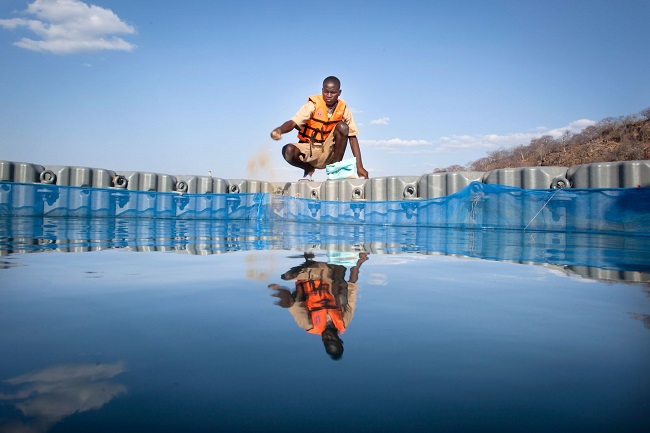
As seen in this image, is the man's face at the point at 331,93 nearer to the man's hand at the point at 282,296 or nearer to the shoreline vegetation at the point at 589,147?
the man's hand at the point at 282,296

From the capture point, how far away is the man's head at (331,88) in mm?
9945

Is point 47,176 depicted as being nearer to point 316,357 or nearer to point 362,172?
point 362,172

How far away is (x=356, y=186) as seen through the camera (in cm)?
1333

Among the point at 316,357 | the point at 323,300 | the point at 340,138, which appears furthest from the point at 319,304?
the point at 340,138

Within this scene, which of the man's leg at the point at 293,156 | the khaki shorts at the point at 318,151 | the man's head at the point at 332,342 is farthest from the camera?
the khaki shorts at the point at 318,151

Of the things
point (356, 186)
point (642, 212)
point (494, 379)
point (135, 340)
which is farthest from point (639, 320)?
point (356, 186)

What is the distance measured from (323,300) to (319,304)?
0.24ft

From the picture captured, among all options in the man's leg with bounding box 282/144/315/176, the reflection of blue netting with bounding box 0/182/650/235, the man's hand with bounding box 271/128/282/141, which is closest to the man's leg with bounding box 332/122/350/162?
the man's leg with bounding box 282/144/315/176

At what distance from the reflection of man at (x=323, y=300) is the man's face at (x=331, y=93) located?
799 centimetres

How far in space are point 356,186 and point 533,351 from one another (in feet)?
40.1

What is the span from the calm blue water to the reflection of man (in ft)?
0.09

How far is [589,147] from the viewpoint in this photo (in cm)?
2978

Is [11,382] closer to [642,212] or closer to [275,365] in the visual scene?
[275,365]

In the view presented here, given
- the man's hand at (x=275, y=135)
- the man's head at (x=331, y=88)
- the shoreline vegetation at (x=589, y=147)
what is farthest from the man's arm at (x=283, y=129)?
the shoreline vegetation at (x=589, y=147)
